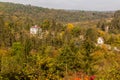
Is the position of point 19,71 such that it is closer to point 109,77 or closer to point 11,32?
point 109,77

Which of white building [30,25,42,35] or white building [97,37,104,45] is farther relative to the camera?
white building [30,25,42,35]

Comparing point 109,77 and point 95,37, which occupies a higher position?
point 109,77

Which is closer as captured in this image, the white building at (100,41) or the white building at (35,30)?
the white building at (100,41)

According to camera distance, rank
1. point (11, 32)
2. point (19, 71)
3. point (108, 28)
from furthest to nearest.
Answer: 1. point (108, 28)
2. point (11, 32)
3. point (19, 71)

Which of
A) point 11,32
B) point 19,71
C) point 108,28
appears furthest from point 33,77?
point 108,28

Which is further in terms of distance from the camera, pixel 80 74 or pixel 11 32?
pixel 11 32

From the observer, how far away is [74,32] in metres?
95.3

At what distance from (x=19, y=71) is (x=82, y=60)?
16760 millimetres

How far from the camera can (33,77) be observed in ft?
50.3

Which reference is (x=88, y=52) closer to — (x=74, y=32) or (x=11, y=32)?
(x=11, y=32)

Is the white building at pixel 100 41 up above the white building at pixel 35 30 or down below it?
below

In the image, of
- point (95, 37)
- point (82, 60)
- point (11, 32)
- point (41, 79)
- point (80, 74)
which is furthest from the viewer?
point (95, 37)

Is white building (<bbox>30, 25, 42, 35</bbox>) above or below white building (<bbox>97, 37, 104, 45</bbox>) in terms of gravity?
above

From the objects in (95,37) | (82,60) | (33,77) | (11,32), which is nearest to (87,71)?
(82,60)
